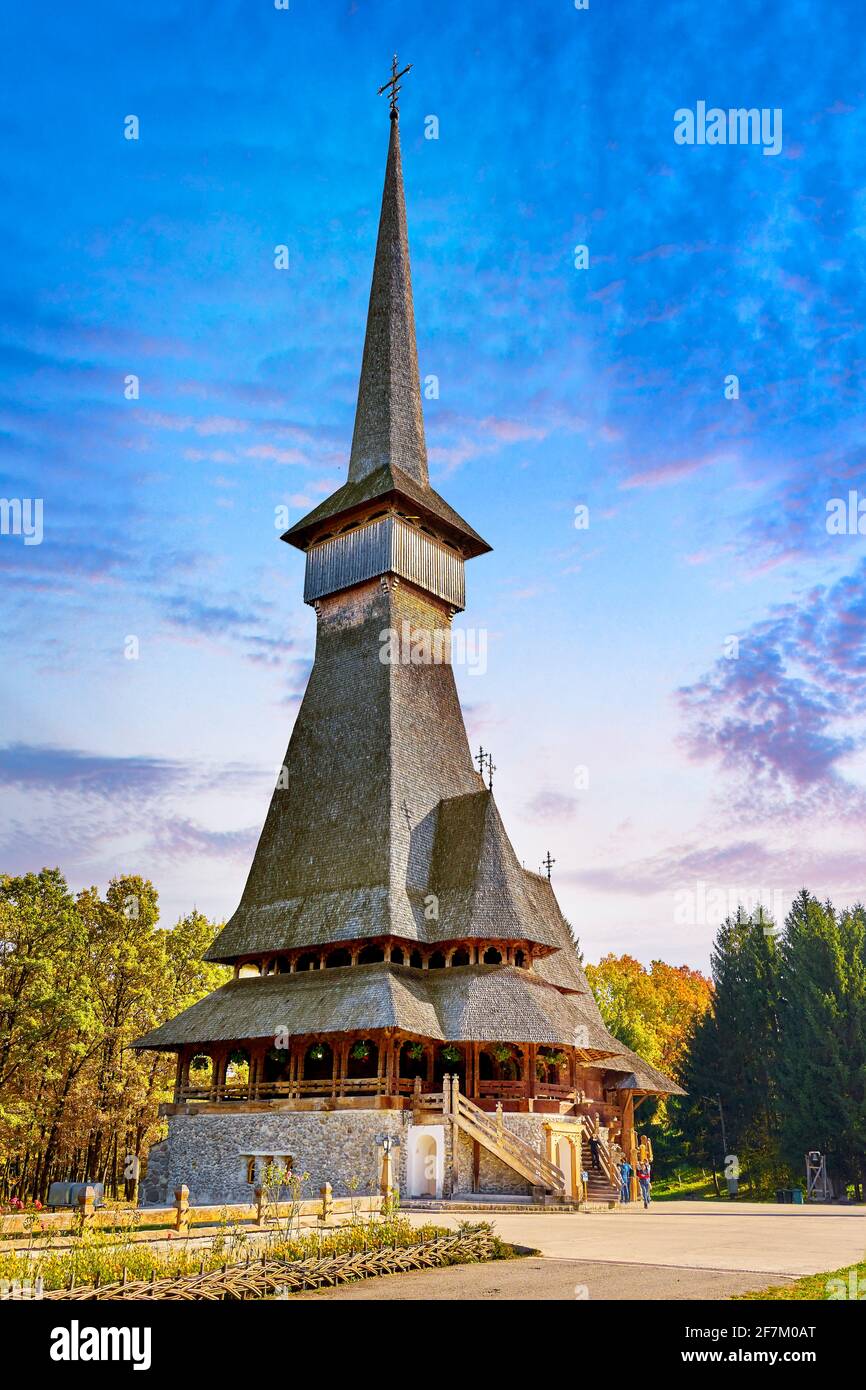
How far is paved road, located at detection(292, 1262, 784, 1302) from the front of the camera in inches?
440

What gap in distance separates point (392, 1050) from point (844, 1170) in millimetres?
21630

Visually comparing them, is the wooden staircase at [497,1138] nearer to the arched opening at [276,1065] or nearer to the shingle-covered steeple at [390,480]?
the arched opening at [276,1065]

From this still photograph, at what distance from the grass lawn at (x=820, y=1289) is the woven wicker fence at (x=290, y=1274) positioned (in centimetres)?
432

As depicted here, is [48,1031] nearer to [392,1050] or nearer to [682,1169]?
[392,1050]

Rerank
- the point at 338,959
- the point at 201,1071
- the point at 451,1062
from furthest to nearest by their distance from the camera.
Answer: the point at 201,1071
the point at 338,959
the point at 451,1062

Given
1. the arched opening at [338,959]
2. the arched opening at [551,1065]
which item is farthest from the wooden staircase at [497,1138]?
the arched opening at [338,959]

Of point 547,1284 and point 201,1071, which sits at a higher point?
point 547,1284

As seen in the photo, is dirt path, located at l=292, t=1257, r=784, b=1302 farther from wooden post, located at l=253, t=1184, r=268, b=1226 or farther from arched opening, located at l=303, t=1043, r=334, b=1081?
arched opening, located at l=303, t=1043, r=334, b=1081

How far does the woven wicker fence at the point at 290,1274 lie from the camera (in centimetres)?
1036

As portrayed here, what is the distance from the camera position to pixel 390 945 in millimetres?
36125

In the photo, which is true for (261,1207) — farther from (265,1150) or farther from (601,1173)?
(601,1173)

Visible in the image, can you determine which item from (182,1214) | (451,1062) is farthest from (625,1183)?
(182,1214)

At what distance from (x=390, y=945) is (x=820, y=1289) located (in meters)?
25.2
